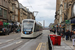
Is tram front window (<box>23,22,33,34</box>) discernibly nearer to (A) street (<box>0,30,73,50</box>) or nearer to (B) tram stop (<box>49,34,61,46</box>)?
(A) street (<box>0,30,73,50</box>)

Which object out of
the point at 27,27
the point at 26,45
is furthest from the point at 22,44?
the point at 27,27

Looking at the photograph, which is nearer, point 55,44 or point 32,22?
point 55,44

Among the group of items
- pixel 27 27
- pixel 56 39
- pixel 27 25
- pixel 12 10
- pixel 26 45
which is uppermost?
pixel 12 10

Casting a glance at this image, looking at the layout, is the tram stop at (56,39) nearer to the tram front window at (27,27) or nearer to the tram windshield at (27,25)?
the tram front window at (27,27)

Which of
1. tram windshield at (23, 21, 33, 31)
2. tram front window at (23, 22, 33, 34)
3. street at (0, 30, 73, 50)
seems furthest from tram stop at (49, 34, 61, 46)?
tram windshield at (23, 21, 33, 31)

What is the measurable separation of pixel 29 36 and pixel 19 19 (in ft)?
167

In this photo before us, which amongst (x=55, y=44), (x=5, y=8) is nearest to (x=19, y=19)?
(x=5, y=8)

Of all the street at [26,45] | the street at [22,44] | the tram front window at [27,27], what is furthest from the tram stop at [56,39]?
the tram front window at [27,27]

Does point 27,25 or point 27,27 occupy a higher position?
point 27,25

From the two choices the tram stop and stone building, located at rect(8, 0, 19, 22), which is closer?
the tram stop

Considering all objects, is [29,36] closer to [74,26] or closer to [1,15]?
[74,26]

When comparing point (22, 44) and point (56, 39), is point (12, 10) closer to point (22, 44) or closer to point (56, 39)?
point (22, 44)

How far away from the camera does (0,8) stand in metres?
38.0

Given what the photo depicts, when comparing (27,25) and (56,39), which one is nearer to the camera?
(56,39)
